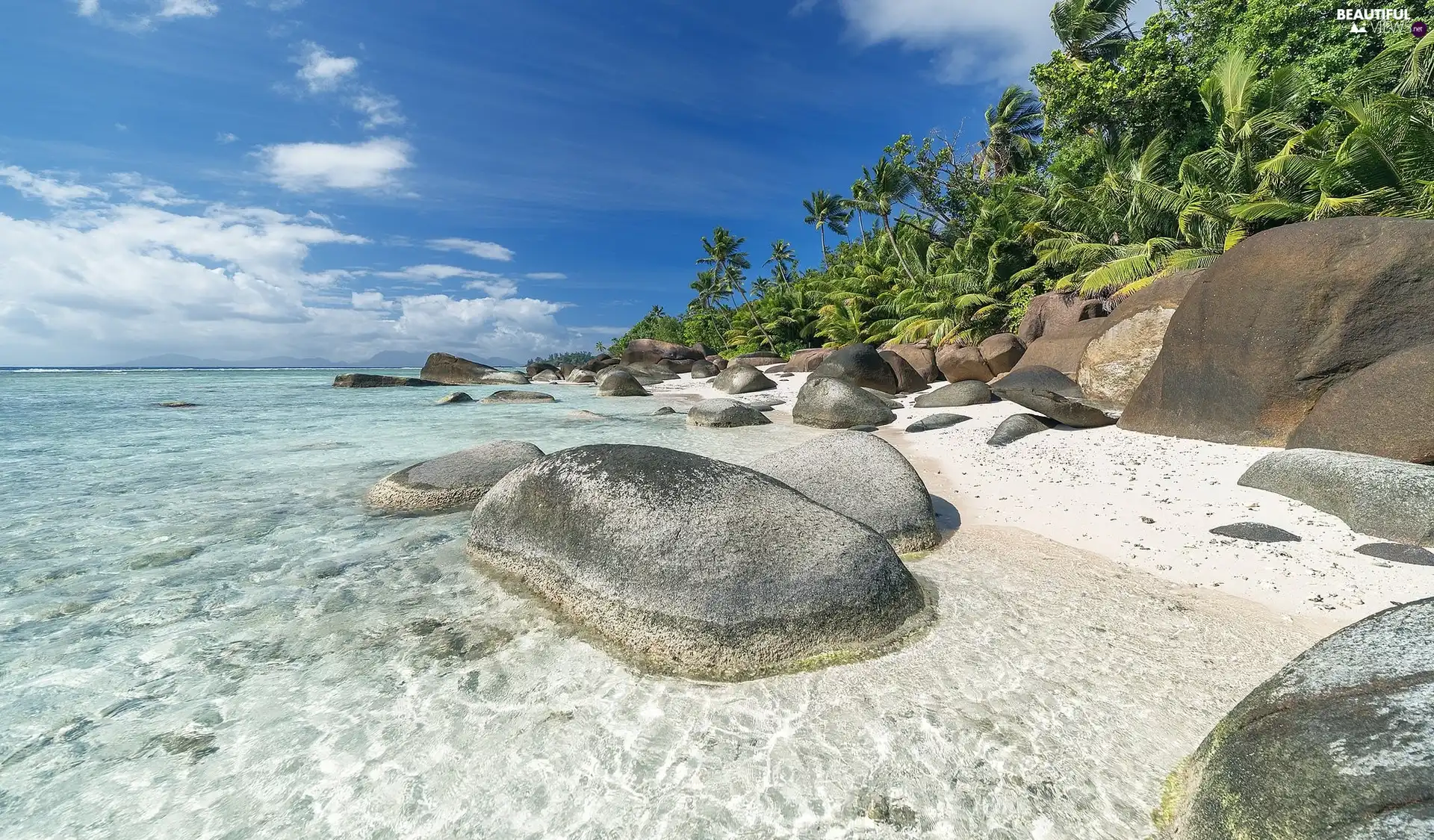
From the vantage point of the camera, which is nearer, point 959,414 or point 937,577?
point 937,577

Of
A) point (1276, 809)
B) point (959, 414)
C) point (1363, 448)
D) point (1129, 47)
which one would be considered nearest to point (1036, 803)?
point (1276, 809)

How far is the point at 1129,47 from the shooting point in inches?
877

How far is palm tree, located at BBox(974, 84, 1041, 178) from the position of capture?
32.7 meters

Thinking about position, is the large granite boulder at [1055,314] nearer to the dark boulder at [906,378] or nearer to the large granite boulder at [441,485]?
the dark boulder at [906,378]

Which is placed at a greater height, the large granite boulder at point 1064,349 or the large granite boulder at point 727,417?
the large granite boulder at point 1064,349

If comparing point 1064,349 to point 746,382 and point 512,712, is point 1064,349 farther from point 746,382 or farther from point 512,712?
point 512,712

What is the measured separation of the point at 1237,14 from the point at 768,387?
80.3ft

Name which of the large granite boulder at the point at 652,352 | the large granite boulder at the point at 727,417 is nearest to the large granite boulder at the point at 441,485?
the large granite boulder at the point at 727,417

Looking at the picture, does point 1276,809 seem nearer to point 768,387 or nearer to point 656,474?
point 656,474

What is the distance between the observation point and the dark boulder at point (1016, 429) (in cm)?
919

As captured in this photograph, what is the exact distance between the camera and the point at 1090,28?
26484mm

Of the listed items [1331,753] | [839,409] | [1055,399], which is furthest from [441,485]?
[1055,399]

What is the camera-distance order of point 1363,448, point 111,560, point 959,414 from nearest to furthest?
point 111,560 < point 1363,448 < point 959,414

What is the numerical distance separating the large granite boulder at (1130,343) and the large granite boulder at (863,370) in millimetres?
7377
